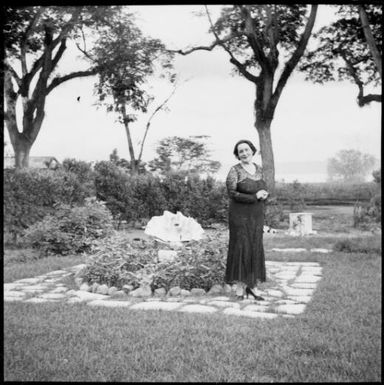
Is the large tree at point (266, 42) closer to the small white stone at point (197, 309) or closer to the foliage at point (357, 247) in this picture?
the foliage at point (357, 247)

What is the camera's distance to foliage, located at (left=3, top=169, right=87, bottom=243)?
11242 mm

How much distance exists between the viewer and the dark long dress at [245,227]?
234 inches

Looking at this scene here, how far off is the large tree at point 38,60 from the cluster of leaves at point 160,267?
1063 centimetres

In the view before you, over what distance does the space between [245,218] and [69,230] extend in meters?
5.26

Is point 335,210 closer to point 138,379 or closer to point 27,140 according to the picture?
point 27,140

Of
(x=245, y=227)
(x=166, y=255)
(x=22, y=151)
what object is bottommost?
(x=166, y=255)

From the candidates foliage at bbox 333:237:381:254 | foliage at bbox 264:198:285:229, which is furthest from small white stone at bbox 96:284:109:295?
foliage at bbox 264:198:285:229

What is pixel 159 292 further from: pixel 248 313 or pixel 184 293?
pixel 248 313

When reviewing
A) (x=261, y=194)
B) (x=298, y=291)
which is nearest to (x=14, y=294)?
(x=261, y=194)

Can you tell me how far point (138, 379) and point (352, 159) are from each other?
36812 millimetres

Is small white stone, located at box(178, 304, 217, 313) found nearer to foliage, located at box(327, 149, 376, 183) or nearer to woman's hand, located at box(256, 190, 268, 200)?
woman's hand, located at box(256, 190, 268, 200)

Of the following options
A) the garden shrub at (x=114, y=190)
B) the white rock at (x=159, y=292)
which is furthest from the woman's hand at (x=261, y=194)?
the garden shrub at (x=114, y=190)

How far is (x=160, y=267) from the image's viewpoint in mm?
6961

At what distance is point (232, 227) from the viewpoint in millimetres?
6074
